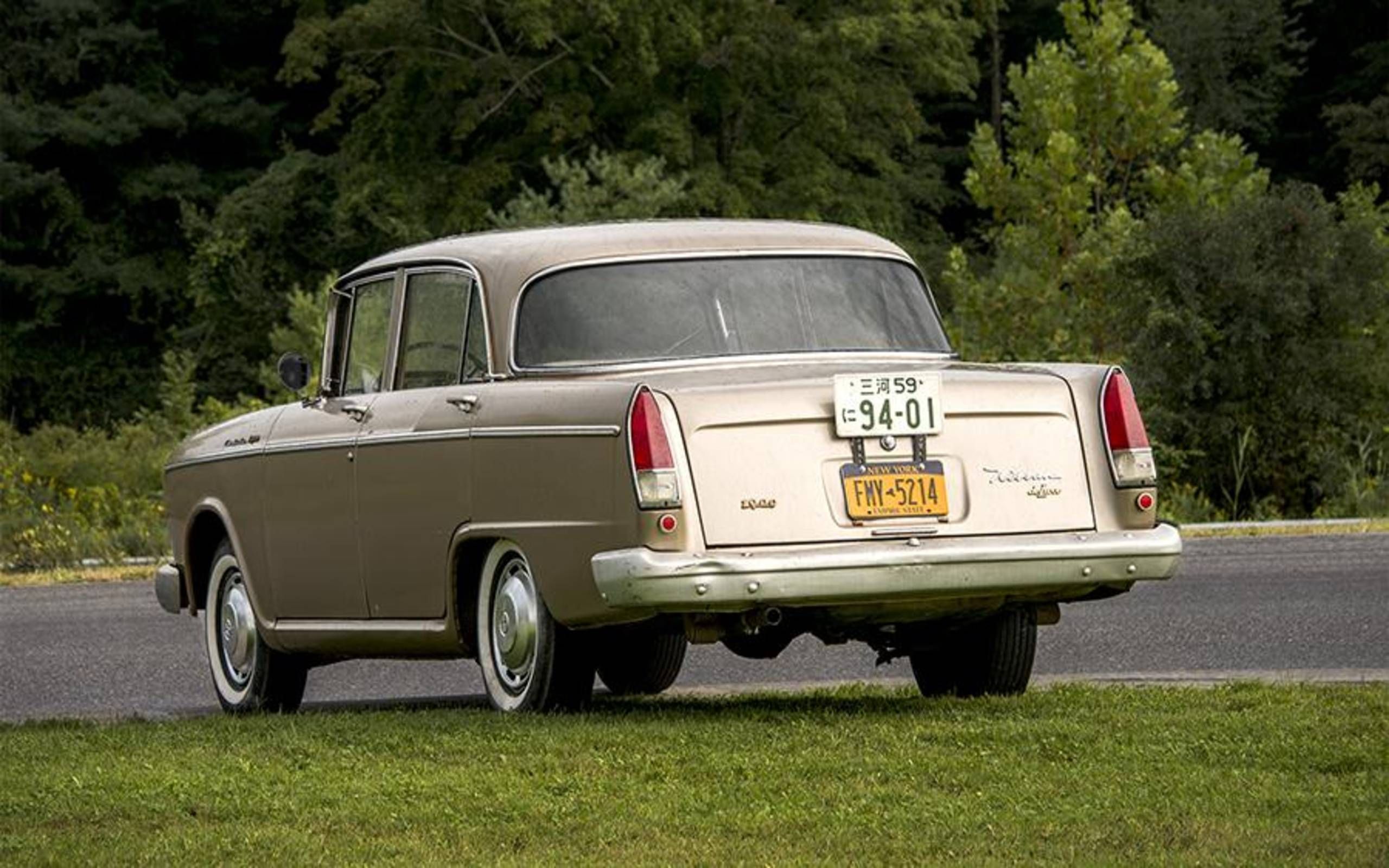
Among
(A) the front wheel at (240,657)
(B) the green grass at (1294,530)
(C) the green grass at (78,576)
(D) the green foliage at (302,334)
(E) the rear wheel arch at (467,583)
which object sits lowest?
(D) the green foliage at (302,334)

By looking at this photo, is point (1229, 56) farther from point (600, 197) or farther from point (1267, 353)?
point (1267, 353)

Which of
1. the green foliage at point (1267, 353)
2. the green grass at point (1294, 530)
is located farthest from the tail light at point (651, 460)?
the green foliage at point (1267, 353)

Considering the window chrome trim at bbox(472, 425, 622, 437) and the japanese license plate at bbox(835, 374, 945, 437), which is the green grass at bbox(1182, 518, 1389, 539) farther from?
the window chrome trim at bbox(472, 425, 622, 437)

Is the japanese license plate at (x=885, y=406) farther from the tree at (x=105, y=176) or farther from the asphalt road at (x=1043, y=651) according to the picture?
the tree at (x=105, y=176)

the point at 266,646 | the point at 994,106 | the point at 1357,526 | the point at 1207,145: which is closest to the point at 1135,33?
the point at 1207,145

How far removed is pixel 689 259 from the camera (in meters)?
10.1

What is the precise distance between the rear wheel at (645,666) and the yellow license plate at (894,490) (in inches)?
83.3

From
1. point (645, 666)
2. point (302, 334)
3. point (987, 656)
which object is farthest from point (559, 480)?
point (302, 334)

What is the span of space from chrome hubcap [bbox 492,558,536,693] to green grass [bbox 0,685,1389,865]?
0.58 feet

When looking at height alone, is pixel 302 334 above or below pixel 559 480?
below

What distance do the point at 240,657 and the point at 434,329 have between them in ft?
6.22

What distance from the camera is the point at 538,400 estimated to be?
938 cm

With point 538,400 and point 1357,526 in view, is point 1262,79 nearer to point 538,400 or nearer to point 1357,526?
point 1357,526

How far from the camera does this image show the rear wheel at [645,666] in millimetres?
11320
